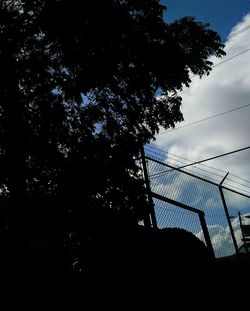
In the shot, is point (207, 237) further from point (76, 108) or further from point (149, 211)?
point (76, 108)

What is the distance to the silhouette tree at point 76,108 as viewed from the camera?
6.48 m

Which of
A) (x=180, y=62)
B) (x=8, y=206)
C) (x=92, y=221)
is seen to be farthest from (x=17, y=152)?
(x=180, y=62)

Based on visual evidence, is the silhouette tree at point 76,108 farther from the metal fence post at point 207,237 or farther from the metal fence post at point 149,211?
the metal fence post at point 207,237

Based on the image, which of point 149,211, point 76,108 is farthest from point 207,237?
point 76,108

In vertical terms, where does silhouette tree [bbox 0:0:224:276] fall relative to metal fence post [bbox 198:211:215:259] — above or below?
above

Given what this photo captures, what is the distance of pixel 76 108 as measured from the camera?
8.27 metres

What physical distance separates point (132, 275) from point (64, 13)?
17.6ft

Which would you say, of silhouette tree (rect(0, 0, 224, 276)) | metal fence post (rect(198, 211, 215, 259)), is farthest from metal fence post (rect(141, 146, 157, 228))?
metal fence post (rect(198, 211, 215, 259))

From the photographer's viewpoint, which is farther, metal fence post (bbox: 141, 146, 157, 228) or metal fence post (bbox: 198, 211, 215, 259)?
metal fence post (bbox: 141, 146, 157, 228)

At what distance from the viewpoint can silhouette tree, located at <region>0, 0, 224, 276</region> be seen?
21.3 ft

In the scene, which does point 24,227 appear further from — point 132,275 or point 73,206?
point 132,275

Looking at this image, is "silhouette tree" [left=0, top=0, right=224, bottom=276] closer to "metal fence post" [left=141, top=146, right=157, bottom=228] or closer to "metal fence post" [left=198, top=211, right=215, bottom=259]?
"metal fence post" [left=141, top=146, right=157, bottom=228]

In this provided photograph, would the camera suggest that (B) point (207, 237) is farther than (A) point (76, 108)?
No

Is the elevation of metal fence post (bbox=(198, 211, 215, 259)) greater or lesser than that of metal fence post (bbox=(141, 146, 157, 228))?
lesser
